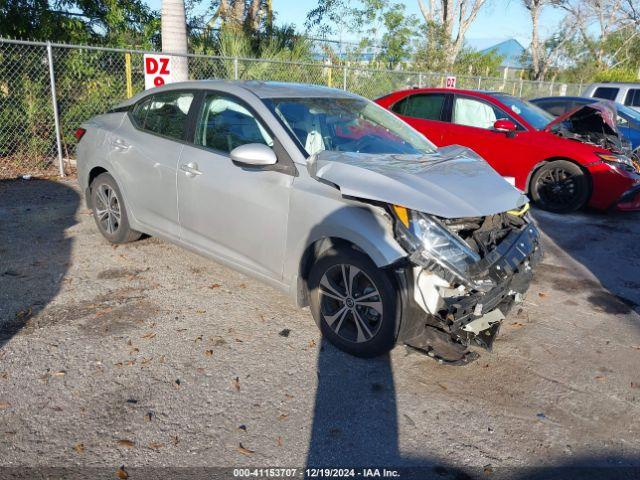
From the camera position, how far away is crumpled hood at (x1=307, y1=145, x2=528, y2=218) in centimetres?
334

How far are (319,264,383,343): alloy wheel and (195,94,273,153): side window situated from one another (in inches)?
45.4

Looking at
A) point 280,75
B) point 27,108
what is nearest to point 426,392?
point 27,108

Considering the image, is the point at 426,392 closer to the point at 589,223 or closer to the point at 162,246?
the point at 162,246

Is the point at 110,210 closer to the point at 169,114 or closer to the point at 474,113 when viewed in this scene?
the point at 169,114

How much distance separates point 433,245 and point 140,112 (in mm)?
3453

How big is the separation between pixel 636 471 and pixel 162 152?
13.6ft

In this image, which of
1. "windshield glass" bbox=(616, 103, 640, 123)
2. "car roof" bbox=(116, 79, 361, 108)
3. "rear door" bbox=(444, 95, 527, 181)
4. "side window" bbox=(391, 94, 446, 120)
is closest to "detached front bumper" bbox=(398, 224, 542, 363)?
"car roof" bbox=(116, 79, 361, 108)

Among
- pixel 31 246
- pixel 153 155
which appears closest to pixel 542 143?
→ pixel 153 155

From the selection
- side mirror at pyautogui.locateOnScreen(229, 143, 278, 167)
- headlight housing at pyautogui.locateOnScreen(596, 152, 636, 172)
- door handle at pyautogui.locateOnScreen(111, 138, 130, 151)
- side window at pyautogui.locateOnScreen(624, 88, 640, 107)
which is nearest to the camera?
side mirror at pyautogui.locateOnScreen(229, 143, 278, 167)

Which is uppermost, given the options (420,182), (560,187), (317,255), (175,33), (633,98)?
Result: (175,33)

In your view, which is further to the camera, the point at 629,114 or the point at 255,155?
the point at 629,114

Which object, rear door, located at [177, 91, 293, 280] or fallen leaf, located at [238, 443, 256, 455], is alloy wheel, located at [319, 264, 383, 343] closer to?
rear door, located at [177, 91, 293, 280]

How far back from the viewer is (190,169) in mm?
4488

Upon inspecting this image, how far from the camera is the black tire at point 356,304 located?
338 cm
